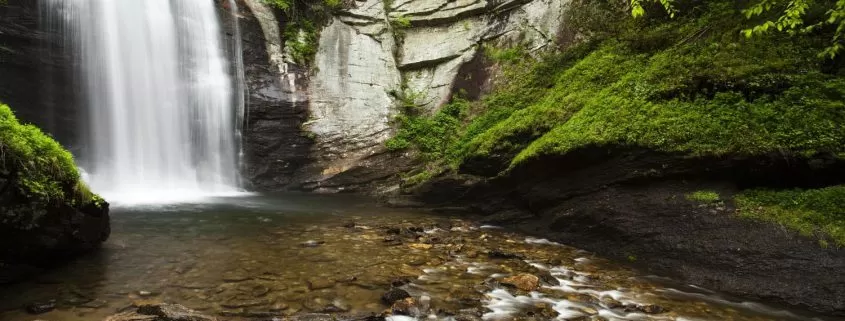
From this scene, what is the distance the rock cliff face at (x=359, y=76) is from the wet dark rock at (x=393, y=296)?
30.8ft

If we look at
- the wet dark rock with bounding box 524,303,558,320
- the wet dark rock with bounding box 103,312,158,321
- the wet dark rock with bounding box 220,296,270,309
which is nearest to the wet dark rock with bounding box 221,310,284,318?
the wet dark rock with bounding box 220,296,270,309

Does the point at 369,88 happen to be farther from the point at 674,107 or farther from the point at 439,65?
the point at 674,107

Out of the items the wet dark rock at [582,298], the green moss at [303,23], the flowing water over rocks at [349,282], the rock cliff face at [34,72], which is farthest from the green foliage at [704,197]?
the rock cliff face at [34,72]

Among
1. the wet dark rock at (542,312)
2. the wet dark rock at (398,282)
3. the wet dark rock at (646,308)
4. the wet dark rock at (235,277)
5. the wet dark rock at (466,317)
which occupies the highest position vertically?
the wet dark rock at (235,277)

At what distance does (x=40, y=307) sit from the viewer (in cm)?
364

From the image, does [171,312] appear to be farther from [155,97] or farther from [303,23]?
[303,23]

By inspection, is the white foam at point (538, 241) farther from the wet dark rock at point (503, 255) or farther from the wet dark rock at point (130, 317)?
the wet dark rock at point (130, 317)

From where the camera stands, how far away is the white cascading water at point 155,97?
12.2 meters

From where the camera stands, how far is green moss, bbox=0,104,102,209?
4.09 meters

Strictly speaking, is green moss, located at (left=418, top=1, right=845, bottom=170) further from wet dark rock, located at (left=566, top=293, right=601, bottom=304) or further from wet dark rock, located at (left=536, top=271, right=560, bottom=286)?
wet dark rock, located at (left=566, top=293, right=601, bottom=304)

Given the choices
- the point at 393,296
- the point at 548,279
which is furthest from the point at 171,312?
the point at 548,279

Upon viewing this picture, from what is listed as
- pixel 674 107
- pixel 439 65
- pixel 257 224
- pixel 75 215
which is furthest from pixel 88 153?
pixel 674 107

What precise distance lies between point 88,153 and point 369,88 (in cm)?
867

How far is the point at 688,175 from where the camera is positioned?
5.62 meters
